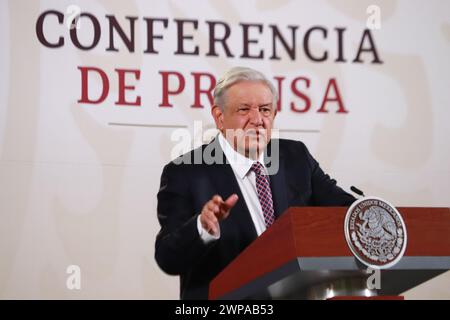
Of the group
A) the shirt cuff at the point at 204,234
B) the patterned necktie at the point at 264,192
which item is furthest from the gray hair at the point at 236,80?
the shirt cuff at the point at 204,234

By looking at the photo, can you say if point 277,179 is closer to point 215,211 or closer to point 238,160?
point 238,160

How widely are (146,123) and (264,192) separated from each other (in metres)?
0.90

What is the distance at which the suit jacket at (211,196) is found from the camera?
324 cm

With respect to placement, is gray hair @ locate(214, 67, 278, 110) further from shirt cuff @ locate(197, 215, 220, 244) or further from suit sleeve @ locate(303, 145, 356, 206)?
shirt cuff @ locate(197, 215, 220, 244)

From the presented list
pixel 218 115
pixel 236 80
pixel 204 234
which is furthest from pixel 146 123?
pixel 204 234

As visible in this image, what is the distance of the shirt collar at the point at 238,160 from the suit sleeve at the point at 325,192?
242 millimetres

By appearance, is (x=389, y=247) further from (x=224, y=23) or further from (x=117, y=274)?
(x=224, y=23)

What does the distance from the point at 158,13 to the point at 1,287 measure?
1424 mm

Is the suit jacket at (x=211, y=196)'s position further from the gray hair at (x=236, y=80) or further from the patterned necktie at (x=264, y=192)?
the gray hair at (x=236, y=80)

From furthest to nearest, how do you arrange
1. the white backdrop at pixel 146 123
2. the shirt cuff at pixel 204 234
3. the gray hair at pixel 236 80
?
the white backdrop at pixel 146 123
the gray hair at pixel 236 80
the shirt cuff at pixel 204 234

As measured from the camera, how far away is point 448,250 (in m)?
2.45

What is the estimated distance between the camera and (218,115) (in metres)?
3.63

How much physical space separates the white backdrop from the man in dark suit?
0.29m

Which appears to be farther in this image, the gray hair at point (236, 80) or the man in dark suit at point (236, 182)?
the gray hair at point (236, 80)
